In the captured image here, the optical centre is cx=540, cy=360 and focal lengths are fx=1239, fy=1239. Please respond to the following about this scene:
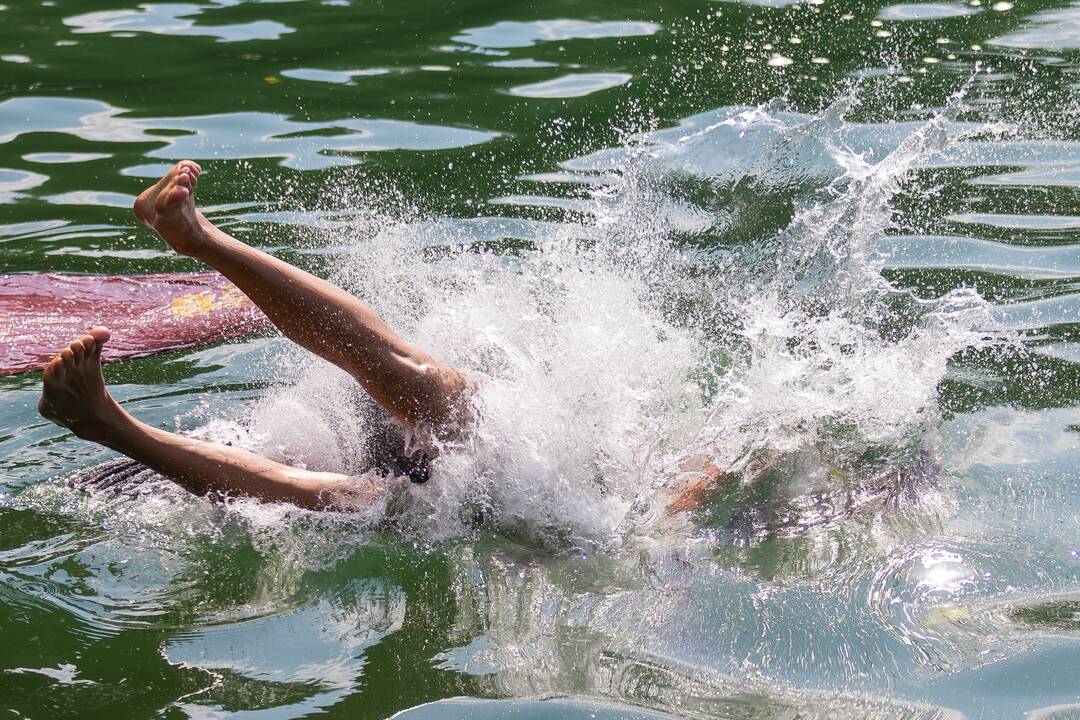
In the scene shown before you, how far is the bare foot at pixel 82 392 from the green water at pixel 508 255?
396mm

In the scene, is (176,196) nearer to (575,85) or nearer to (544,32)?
(575,85)

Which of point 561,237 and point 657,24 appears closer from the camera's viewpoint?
point 561,237

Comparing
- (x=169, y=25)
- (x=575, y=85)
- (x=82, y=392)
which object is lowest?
(x=82, y=392)

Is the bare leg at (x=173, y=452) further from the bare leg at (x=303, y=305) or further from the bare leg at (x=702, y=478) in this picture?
the bare leg at (x=702, y=478)

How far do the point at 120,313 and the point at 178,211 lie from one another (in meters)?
1.96

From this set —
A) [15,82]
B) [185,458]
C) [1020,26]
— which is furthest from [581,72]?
[185,458]

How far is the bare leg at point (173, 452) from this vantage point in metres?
3.52

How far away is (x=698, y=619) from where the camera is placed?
3307mm

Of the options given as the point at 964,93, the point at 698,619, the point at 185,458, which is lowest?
the point at 698,619

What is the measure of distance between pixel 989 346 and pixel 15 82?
606 centimetres

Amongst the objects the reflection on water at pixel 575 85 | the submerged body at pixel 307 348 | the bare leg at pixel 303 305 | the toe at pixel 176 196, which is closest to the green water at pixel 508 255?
the reflection on water at pixel 575 85

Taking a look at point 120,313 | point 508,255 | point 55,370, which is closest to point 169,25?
point 120,313

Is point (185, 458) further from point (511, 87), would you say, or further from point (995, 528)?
point (511, 87)

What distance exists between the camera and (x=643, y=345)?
433 centimetres
